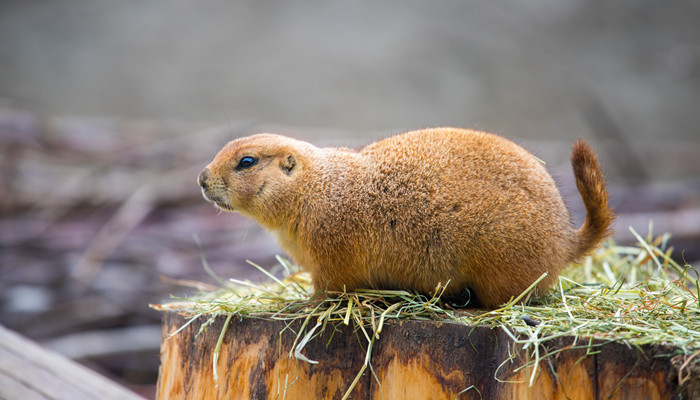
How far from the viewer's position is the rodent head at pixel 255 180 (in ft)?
11.1

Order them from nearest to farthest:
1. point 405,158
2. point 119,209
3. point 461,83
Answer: point 405,158 < point 119,209 < point 461,83

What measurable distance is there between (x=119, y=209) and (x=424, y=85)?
768 centimetres

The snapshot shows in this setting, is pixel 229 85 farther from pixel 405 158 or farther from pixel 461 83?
pixel 405 158

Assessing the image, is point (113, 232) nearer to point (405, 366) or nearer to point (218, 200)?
point (218, 200)

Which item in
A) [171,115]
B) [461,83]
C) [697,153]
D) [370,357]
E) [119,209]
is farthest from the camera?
[461,83]

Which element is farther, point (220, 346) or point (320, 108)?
point (320, 108)

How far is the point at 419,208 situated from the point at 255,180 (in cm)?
101

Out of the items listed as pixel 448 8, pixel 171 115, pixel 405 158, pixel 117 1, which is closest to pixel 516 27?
pixel 448 8

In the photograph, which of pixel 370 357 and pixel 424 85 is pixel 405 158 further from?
pixel 424 85

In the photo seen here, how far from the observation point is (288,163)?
3486mm

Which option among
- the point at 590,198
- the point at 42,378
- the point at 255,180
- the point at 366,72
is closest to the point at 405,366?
the point at 255,180

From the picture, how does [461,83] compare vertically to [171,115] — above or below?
above

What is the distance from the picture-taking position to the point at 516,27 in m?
13.7

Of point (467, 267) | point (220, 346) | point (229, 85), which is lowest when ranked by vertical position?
point (220, 346)
